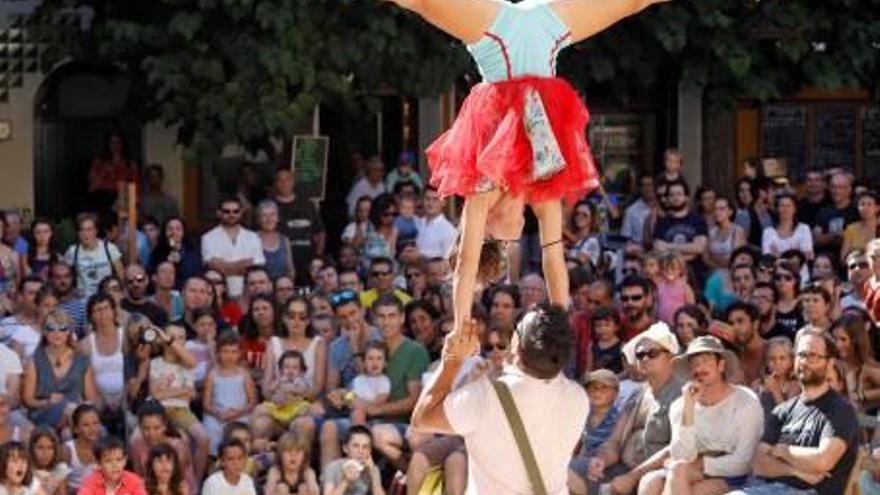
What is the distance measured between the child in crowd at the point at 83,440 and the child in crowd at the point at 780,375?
3057 mm

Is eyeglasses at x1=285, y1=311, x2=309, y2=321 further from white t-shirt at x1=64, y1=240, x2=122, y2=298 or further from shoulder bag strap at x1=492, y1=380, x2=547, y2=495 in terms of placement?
shoulder bag strap at x1=492, y1=380, x2=547, y2=495

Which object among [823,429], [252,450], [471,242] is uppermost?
[471,242]

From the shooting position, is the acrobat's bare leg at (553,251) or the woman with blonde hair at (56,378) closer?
the acrobat's bare leg at (553,251)

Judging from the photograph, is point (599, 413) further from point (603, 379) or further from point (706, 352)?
point (706, 352)

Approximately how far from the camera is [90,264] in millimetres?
13477

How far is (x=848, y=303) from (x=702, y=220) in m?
1.72

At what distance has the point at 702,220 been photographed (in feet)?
45.6

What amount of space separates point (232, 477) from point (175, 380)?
844 mm

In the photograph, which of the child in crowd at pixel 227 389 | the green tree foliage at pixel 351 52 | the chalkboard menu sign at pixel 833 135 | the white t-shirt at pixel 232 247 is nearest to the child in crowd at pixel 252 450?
the child in crowd at pixel 227 389

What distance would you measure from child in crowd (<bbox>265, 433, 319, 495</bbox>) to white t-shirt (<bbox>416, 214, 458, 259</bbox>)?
2.72 m

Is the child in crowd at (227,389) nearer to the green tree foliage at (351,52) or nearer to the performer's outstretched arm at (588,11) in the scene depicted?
the green tree foliage at (351,52)

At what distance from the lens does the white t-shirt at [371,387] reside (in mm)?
11734

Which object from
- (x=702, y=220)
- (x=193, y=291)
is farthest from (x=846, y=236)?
(x=193, y=291)

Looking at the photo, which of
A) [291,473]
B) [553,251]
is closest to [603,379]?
[291,473]
